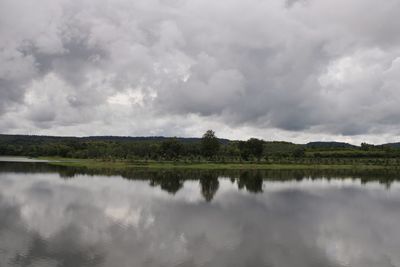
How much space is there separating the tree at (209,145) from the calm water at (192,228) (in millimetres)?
82887

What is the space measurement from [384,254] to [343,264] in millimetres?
4078

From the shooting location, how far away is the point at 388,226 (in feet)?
110

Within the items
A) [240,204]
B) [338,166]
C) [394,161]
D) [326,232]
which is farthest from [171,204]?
[394,161]

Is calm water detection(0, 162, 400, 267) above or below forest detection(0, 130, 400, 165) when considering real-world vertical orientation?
below

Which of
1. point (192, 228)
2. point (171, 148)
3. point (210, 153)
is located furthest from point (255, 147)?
point (192, 228)

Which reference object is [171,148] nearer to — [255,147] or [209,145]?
[209,145]

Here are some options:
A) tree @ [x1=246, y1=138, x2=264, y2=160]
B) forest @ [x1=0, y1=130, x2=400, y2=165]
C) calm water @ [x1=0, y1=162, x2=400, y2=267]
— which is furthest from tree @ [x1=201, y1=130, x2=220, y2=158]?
calm water @ [x1=0, y1=162, x2=400, y2=267]

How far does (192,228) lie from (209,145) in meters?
106

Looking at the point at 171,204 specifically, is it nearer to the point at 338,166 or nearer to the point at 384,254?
the point at 384,254

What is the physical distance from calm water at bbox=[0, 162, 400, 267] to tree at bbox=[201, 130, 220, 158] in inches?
3263

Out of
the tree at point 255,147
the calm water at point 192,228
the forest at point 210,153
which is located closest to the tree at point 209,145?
the forest at point 210,153

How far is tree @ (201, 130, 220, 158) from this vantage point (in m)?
136

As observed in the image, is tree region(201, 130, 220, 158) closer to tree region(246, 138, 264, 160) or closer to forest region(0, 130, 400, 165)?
forest region(0, 130, 400, 165)

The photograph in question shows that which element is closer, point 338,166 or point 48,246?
point 48,246
